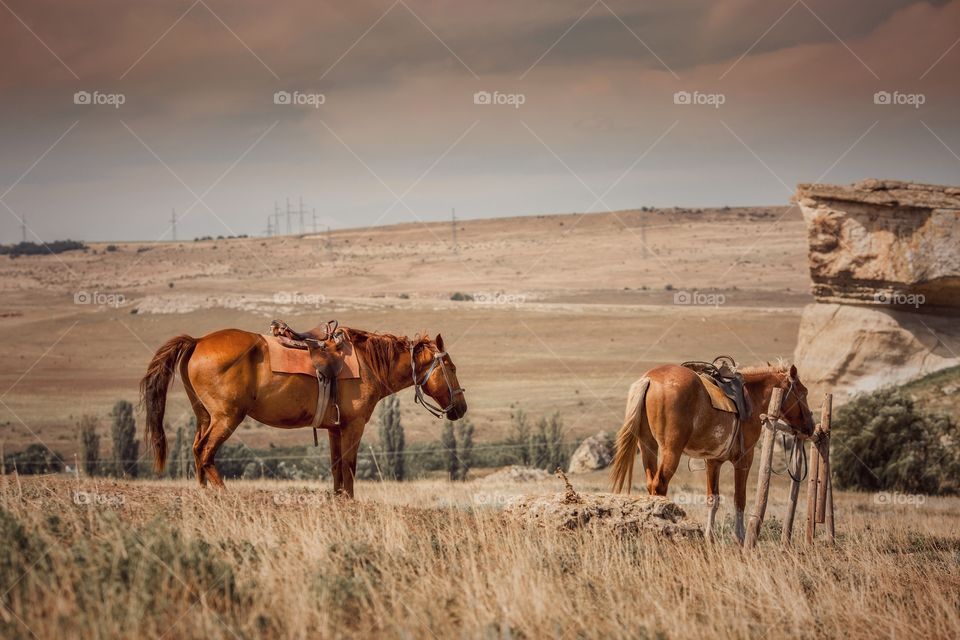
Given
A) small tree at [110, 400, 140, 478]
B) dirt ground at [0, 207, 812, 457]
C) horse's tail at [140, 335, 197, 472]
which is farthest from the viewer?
dirt ground at [0, 207, 812, 457]

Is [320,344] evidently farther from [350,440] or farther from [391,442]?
[391,442]

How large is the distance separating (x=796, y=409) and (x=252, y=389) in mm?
7148

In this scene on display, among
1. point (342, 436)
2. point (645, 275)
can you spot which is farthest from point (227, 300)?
point (342, 436)

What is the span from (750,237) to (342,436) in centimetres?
12400

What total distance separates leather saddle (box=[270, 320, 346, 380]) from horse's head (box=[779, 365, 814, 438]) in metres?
5.90

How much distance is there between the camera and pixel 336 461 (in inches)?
429

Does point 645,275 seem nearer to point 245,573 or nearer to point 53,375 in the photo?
point 53,375

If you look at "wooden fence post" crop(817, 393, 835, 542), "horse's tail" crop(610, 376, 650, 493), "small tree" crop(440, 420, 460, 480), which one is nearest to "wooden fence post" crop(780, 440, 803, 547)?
"wooden fence post" crop(817, 393, 835, 542)

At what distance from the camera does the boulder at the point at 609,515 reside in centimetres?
947

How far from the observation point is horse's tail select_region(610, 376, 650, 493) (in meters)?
11.6

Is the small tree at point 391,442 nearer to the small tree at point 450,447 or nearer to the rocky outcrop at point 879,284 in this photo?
the small tree at point 450,447

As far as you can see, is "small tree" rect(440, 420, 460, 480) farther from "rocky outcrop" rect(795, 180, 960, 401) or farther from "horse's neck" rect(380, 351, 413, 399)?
"horse's neck" rect(380, 351, 413, 399)

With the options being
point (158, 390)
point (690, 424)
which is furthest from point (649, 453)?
point (158, 390)

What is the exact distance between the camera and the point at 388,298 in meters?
91.1
